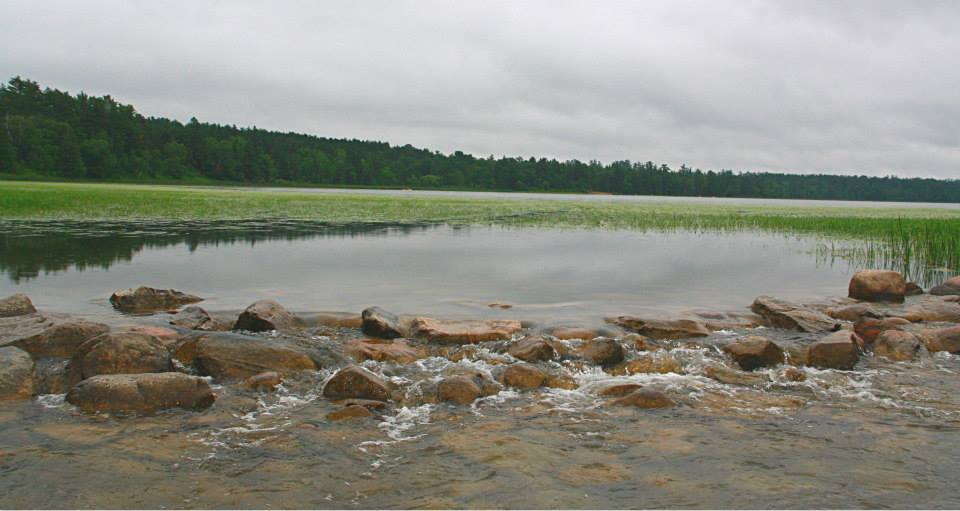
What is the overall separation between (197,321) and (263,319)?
4.32ft

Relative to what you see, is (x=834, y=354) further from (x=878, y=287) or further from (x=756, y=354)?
(x=878, y=287)

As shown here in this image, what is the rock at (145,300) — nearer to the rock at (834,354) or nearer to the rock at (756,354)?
the rock at (756,354)

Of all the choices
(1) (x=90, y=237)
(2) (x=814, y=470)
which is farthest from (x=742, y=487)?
(1) (x=90, y=237)

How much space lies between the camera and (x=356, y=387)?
8891 mm

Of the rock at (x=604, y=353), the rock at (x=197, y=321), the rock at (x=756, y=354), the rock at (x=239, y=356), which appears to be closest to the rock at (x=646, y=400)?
the rock at (x=604, y=353)

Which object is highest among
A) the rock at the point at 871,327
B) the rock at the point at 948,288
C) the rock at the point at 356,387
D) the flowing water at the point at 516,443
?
the rock at the point at 948,288

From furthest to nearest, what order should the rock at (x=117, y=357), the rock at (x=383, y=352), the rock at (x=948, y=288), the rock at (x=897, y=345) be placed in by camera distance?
1. the rock at (x=948, y=288)
2. the rock at (x=897, y=345)
3. the rock at (x=383, y=352)
4. the rock at (x=117, y=357)

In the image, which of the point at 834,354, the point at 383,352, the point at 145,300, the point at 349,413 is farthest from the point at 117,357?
the point at 834,354

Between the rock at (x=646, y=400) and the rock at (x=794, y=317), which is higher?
the rock at (x=794, y=317)

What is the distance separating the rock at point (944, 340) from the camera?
12289 millimetres

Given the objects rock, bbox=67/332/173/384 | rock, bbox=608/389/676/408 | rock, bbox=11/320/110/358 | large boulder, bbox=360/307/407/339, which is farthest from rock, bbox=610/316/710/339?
rock, bbox=11/320/110/358

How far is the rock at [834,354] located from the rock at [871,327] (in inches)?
75.4

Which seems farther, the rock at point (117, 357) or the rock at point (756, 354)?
the rock at point (756, 354)

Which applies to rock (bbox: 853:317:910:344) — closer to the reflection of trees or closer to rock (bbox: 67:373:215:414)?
rock (bbox: 67:373:215:414)
